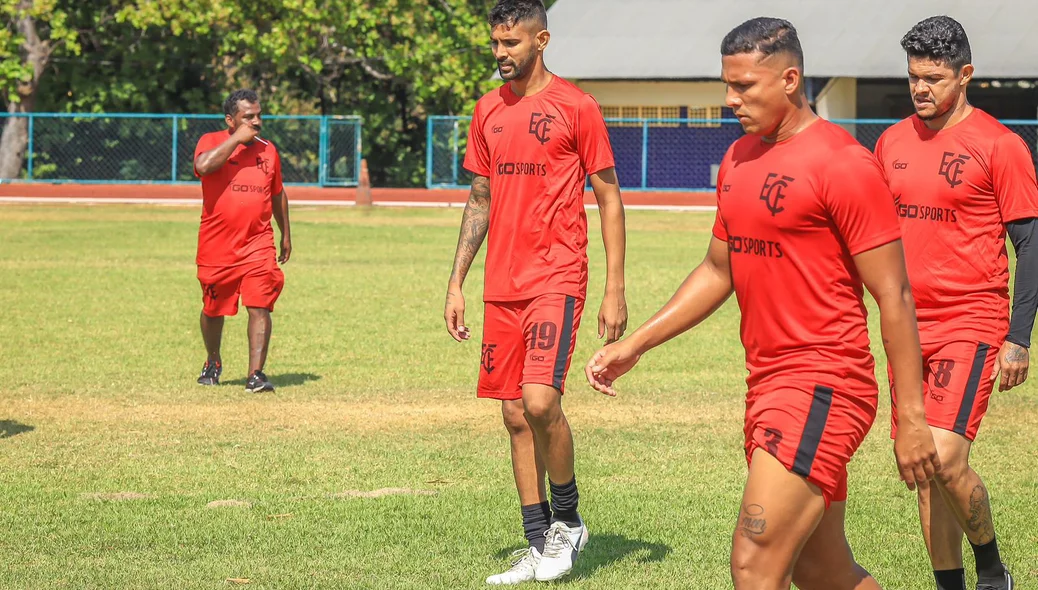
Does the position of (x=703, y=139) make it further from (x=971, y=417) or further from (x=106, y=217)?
(x=971, y=417)

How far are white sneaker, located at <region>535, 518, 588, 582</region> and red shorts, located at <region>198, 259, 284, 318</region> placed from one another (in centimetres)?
549

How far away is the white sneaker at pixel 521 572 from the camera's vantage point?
5.88 metres

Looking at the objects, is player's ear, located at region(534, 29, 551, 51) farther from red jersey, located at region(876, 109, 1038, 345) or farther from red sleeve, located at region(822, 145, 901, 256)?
red sleeve, located at region(822, 145, 901, 256)

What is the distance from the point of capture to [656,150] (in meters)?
39.0

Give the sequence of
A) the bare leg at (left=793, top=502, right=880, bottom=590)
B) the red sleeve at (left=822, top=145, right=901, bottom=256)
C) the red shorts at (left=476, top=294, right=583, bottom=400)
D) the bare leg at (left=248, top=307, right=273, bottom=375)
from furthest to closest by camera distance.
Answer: the bare leg at (left=248, top=307, right=273, bottom=375), the red shorts at (left=476, top=294, right=583, bottom=400), the bare leg at (left=793, top=502, right=880, bottom=590), the red sleeve at (left=822, top=145, right=901, bottom=256)

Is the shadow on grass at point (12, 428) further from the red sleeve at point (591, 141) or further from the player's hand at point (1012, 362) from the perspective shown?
the player's hand at point (1012, 362)

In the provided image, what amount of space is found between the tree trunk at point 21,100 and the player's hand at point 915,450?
38574 millimetres

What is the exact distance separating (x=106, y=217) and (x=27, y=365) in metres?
19.7

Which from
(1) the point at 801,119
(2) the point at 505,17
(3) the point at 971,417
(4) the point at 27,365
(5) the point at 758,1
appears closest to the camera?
(1) the point at 801,119

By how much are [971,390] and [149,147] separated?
3655 cm

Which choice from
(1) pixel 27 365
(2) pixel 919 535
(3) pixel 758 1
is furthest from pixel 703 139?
(2) pixel 919 535

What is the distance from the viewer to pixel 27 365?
11.9 metres

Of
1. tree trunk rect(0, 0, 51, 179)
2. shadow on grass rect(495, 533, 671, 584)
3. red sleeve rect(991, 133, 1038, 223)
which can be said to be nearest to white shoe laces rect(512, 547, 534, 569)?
shadow on grass rect(495, 533, 671, 584)

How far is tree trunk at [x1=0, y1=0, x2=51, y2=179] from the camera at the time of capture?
39.5m
